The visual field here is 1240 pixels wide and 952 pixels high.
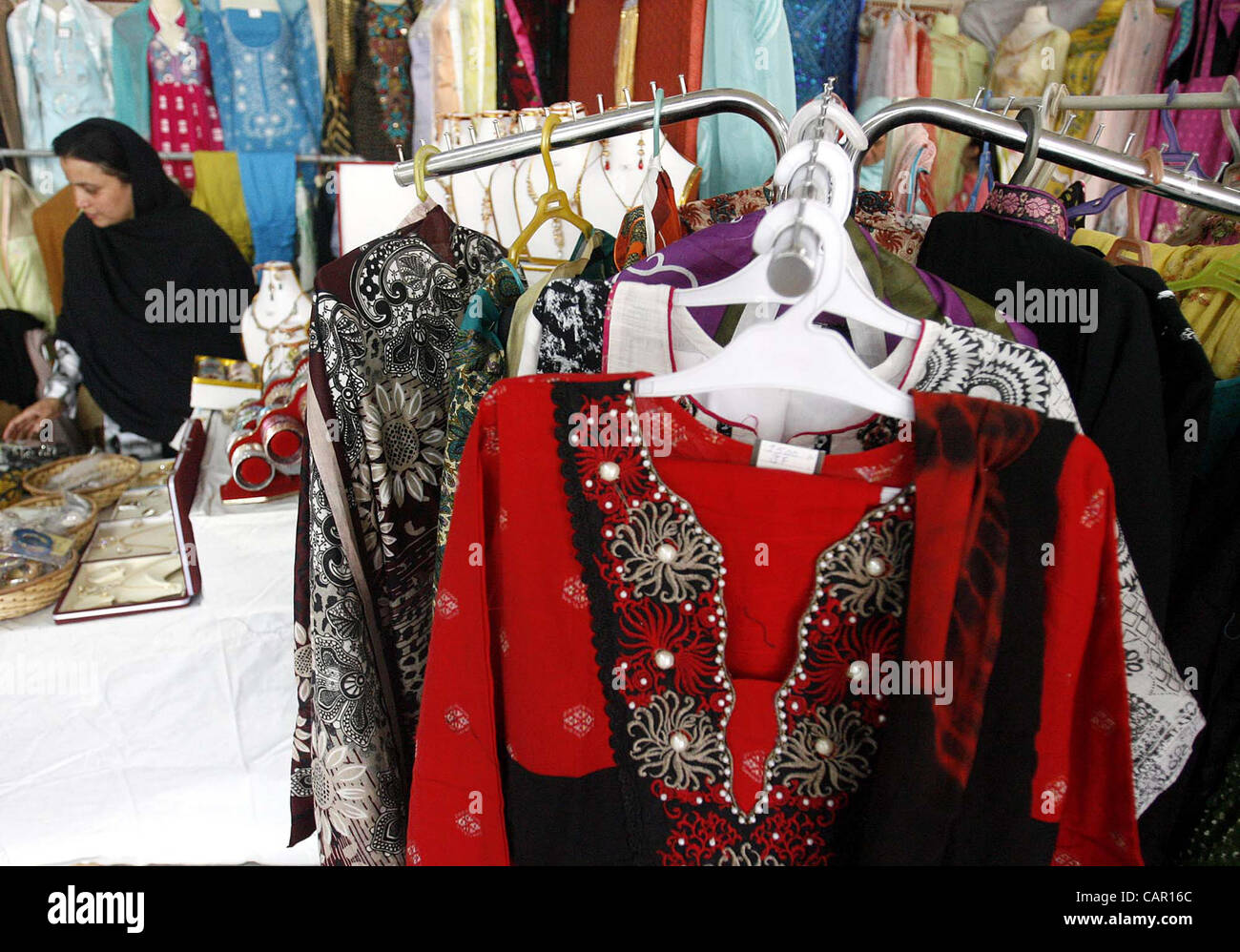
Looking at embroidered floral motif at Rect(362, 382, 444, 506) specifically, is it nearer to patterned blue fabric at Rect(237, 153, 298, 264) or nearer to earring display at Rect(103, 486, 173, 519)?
earring display at Rect(103, 486, 173, 519)

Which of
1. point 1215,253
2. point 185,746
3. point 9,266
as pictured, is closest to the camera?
point 1215,253

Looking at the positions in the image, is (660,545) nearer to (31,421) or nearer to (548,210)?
(548,210)

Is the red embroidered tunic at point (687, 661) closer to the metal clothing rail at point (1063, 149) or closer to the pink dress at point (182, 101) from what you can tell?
the metal clothing rail at point (1063, 149)

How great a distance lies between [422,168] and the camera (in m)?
0.79

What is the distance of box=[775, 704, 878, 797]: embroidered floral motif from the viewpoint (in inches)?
22.2

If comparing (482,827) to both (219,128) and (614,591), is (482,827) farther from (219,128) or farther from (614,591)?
(219,128)

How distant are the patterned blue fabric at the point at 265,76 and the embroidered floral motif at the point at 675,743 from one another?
245 cm

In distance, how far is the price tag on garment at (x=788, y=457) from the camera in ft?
1.77

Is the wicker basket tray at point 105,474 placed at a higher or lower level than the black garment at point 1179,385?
lower

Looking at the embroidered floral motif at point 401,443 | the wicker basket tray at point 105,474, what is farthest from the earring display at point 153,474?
the embroidered floral motif at point 401,443

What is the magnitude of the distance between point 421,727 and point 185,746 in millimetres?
946

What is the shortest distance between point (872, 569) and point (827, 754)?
0.15 metres
